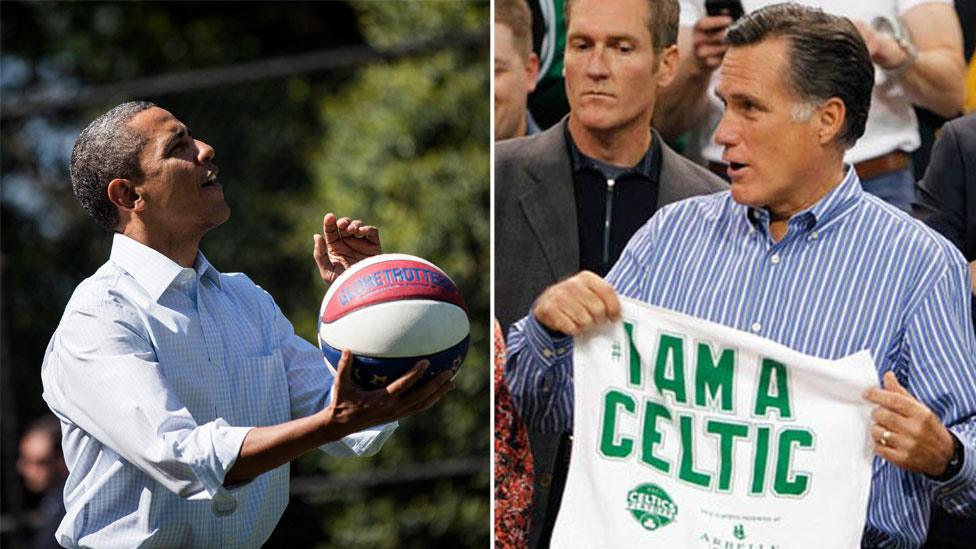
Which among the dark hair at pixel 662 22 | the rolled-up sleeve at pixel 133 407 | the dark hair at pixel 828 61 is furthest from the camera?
the dark hair at pixel 662 22

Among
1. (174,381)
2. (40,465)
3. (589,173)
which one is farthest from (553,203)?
(40,465)

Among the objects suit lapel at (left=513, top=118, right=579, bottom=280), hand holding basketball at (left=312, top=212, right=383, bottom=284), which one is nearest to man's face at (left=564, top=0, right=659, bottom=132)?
suit lapel at (left=513, top=118, right=579, bottom=280)

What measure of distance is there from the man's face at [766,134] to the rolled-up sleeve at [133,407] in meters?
1.34

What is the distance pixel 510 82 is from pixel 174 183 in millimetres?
927

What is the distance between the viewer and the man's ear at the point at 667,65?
5.09 meters

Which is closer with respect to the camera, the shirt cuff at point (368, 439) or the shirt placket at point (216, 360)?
the shirt placket at point (216, 360)

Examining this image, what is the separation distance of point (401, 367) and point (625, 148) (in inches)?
36.3

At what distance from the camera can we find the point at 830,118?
483 centimetres

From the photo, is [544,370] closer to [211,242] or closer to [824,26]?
[824,26]

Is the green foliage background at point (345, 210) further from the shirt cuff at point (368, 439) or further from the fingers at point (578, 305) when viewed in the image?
the fingers at point (578, 305)

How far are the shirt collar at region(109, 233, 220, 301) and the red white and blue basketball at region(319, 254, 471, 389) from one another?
39cm

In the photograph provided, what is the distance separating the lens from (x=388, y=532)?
10.3 meters

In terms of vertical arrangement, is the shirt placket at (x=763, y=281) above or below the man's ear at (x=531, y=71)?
below

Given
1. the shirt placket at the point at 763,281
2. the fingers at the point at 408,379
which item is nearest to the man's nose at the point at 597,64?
the shirt placket at the point at 763,281
